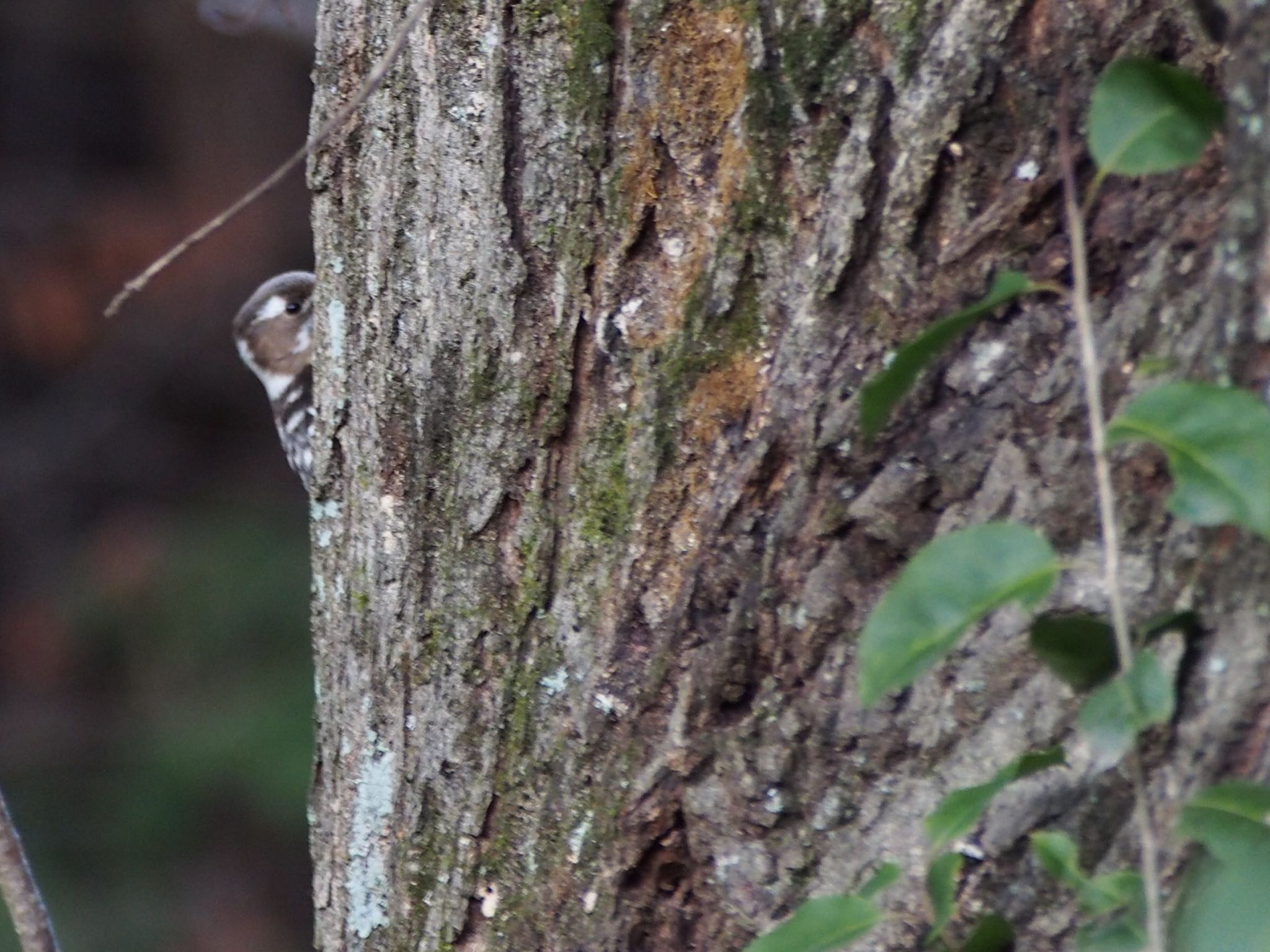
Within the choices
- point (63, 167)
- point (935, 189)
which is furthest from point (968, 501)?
point (63, 167)

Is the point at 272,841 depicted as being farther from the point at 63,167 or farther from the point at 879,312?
the point at 879,312

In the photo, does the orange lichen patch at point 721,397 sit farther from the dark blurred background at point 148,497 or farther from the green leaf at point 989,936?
the dark blurred background at point 148,497

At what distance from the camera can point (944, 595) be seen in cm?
107

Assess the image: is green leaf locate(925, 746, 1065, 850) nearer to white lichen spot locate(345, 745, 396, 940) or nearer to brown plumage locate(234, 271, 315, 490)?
white lichen spot locate(345, 745, 396, 940)

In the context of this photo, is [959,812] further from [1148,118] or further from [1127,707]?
[1148,118]

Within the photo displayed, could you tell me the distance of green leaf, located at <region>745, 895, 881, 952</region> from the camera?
1203 millimetres

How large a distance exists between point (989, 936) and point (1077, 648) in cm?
32

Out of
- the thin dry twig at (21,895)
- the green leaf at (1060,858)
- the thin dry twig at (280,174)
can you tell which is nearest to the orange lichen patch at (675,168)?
the thin dry twig at (280,174)

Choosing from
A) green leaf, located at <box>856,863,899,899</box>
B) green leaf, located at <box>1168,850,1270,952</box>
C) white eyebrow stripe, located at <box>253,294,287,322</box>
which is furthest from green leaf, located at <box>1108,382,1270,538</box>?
white eyebrow stripe, located at <box>253,294,287,322</box>

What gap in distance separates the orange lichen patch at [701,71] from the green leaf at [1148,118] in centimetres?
55

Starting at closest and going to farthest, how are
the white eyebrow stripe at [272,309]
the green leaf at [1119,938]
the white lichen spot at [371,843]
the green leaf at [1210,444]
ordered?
the green leaf at [1210,444]
the green leaf at [1119,938]
the white lichen spot at [371,843]
the white eyebrow stripe at [272,309]

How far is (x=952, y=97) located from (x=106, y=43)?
771 cm

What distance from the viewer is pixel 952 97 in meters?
1.50

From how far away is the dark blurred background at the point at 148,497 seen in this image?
6250 mm
